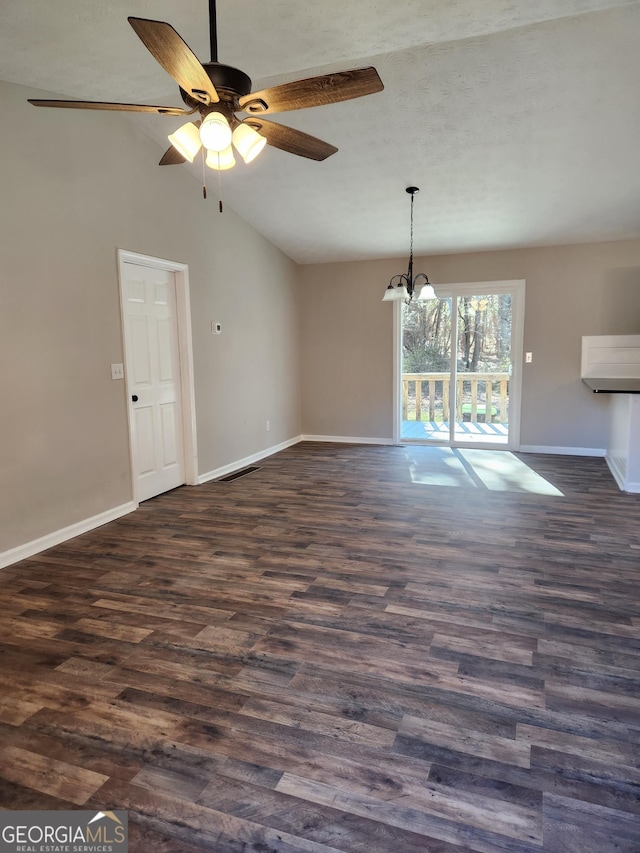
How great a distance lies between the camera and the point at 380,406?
711cm

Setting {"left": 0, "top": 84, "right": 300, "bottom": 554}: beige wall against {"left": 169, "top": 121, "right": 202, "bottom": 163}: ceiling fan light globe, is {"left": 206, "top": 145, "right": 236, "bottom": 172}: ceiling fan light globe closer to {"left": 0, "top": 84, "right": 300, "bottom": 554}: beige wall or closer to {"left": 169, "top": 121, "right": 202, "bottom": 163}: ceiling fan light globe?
{"left": 169, "top": 121, "right": 202, "bottom": 163}: ceiling fan light globe

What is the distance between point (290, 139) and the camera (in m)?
2.38

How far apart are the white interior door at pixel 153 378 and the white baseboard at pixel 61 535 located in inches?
10.1

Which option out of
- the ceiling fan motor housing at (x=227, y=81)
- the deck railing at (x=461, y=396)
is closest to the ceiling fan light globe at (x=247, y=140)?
the ceiling fan motor housing at (x=227, y=81)

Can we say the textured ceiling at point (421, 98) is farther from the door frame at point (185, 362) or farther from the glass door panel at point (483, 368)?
the door frame at point (185, 362)

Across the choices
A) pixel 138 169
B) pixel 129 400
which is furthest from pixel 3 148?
pixel 129 400

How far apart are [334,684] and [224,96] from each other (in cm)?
237

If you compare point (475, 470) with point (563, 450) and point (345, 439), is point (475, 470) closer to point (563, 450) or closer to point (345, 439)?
point (563, 450)

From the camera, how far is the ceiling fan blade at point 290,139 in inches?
87.7

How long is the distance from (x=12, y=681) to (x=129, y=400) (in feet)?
8.16

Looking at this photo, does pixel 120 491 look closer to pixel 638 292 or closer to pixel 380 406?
pixel 380 406

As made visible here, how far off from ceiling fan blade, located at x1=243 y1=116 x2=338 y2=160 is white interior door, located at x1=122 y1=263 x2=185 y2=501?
2.23m

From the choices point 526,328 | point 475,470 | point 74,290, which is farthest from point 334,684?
point 526,328

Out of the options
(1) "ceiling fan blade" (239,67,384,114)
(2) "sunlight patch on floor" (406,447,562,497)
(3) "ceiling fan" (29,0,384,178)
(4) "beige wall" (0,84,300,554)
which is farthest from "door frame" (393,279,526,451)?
(1) "ceiling fan blade" (239,67,384,114)
